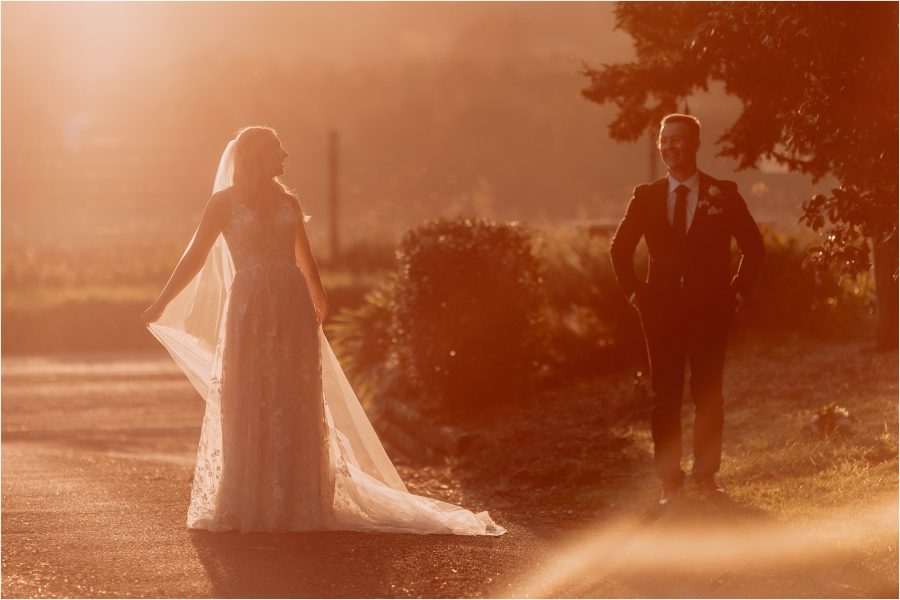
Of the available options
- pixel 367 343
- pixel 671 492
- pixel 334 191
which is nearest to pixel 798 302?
pixel 367 343

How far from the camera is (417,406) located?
13.5m

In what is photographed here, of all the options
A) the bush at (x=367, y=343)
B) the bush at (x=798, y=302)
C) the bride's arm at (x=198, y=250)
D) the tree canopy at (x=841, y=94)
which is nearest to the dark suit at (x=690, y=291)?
the tree canopy at (x=841, y=94)

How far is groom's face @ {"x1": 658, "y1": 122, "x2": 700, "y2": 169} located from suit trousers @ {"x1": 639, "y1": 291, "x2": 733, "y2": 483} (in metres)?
0.75

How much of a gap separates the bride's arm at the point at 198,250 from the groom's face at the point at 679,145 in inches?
100

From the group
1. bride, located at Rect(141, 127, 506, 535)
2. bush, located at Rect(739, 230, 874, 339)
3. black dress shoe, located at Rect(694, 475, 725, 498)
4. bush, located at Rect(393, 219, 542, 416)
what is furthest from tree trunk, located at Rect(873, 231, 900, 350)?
bride, located at Rect(141, 127, 506, 535)

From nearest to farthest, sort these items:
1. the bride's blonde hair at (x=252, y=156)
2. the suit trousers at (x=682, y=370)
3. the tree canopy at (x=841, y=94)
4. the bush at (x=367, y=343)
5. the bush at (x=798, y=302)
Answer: the bride's blonde hair at (x=252, y=156) < the suit trousers at (x=682, y=370) < the tree canopy at (x=841, y=94) < the bush at (x=798, y=302) < the bush at (x=367, y=343)

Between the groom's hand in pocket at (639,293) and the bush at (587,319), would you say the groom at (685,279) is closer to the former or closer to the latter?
the groom's hand in pocket at (639,293)

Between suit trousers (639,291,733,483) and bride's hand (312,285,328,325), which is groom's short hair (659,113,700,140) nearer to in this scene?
suit trousers (639,291,733,483)

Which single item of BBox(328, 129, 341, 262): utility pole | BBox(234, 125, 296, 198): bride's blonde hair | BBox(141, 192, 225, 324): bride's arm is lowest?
BBox(141, 192, 225, 324): bride's arm

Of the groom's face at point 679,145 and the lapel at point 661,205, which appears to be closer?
the groom's face at point 679,145

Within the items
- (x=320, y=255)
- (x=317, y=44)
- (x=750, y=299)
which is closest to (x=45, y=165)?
(x=320, y=255)

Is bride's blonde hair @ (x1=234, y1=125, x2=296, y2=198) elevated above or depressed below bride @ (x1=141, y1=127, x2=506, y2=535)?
above

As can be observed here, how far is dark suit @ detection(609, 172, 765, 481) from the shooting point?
8281 mm

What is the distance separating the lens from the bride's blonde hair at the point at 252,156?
27.0 ft
